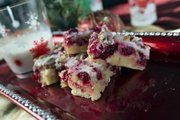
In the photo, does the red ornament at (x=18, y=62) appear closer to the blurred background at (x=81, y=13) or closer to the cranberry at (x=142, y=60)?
the blurred background at (x=81, y=13)

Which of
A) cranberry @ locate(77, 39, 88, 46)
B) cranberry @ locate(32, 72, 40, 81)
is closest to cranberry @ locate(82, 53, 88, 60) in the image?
cranberry @ locate(77, 39, 88, 46)

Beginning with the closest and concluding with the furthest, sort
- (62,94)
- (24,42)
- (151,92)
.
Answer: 1. (151,92)
2. (62,94)
3. (24,42)

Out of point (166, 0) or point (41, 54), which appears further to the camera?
point (166, 0)

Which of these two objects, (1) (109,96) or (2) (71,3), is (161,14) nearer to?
(2) (71,3)

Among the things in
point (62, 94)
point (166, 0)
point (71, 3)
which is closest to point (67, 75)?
point (62, 94)

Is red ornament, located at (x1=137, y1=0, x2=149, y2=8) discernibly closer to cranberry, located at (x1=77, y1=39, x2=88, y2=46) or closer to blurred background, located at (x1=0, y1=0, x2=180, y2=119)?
blurred background, located at (x1=0, y1=0, x2=180, y2=119)

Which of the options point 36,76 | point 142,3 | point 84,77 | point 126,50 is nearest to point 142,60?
point 126,50

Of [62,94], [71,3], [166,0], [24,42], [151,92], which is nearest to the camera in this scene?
[151,92]
